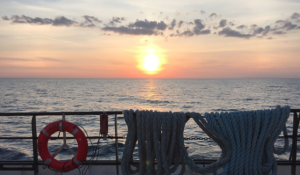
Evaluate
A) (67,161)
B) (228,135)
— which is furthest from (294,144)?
(67,161)

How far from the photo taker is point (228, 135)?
8.16ft

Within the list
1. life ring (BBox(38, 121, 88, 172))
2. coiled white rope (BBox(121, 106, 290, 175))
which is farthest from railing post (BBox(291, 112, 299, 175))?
life ring (BBox(38, 121, 88, 172))

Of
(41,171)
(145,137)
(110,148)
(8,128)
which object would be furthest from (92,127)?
(145,137)

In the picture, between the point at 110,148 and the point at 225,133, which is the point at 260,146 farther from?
the point at 110,148

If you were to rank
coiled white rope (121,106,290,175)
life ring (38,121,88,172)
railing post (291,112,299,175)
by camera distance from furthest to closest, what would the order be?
life ring (38,121,88,172), railing post (291,112,299,175), coiled white rope (121,106,290,175)

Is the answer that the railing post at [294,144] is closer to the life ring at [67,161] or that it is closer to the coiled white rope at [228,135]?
the coiled white rope at [228,135]

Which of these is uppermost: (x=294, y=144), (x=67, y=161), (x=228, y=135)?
(x=228, y=135)

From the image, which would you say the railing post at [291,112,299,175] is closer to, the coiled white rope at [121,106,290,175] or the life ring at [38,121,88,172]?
the coiled white rope at [121,106,290,175]

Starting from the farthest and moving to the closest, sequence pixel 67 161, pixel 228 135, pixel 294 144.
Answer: pixel 67 161 < pixel 294 144 < pixel 228 135

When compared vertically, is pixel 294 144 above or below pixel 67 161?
above

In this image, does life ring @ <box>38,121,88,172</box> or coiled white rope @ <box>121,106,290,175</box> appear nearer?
coiled white rope @ <box>121,106,290,175</box>

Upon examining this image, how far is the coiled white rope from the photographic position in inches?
97.0

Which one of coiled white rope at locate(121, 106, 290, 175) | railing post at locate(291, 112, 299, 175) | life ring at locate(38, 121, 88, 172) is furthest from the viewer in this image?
life ring at locate(38, 121, 88, 172)

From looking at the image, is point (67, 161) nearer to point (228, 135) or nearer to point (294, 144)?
point (228, 135)
